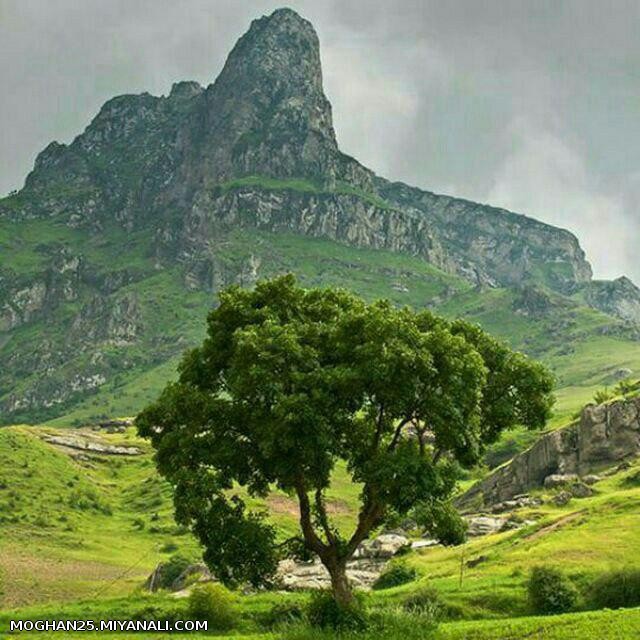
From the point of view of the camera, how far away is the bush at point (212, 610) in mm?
43469

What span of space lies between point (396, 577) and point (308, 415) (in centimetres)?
3429

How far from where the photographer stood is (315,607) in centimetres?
3403

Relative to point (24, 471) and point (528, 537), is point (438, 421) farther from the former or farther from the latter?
point (24, 471)

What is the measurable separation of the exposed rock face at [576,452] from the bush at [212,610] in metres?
60.4

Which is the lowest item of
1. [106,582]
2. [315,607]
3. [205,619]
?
[106,582]

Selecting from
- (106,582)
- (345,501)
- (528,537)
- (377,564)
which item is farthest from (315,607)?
(345,501)

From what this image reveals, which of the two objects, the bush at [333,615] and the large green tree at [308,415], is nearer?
the bush at [333,615]

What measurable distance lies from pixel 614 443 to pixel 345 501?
6394 centimetres

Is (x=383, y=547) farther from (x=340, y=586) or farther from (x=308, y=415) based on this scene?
(x=308, y=415)

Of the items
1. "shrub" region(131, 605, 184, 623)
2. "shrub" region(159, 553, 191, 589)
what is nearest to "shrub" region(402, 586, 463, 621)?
"shrub" region(131, 605, 184, 623)

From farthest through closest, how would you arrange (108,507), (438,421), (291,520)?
(108,507), (291,520), (438,421)

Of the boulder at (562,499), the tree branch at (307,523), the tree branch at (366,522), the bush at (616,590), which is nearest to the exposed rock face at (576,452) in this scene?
the boulder at (562,499)

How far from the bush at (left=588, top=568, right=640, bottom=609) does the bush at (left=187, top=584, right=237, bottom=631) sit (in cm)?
2118

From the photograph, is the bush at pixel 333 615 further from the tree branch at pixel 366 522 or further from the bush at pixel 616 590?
the bush at pixel 616 590
